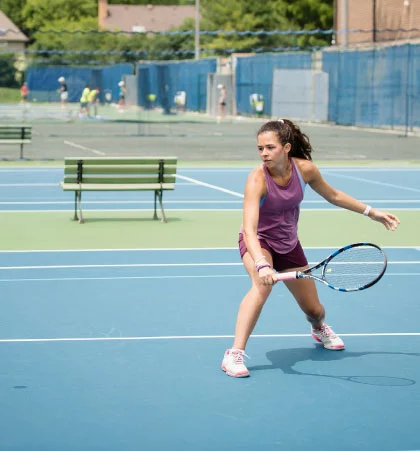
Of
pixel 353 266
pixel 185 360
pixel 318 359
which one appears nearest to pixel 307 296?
pixel 318 359

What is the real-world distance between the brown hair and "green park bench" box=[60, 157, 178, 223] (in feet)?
23.4

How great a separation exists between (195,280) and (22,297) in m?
1.59

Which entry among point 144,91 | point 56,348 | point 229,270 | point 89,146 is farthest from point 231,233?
point 144,91

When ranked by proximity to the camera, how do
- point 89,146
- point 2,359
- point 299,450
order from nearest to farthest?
point 299,450 < point 2,359 < point 89,146

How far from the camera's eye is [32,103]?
63.1 m

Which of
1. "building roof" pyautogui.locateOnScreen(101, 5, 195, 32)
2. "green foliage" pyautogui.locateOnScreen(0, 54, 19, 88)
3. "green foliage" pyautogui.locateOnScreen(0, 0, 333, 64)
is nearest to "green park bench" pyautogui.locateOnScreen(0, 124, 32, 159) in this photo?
"green foliage" pyautogui.locateOnScreen(0, 54, 19, 88)

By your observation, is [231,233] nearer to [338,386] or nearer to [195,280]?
[195,280]

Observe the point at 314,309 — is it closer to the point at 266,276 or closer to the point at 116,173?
the point at 266,276

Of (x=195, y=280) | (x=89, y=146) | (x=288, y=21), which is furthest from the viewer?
(x=288, y=21)

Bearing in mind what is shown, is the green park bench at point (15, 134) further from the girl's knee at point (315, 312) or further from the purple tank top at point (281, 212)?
the purple tank top at point (281, 212)

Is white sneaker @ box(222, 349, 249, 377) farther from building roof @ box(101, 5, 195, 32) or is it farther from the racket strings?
building roof @ box(101, 5, 195, 32)

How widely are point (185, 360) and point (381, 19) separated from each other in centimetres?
4332

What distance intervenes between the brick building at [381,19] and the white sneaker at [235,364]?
122ft

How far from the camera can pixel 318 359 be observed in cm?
Result: 678
